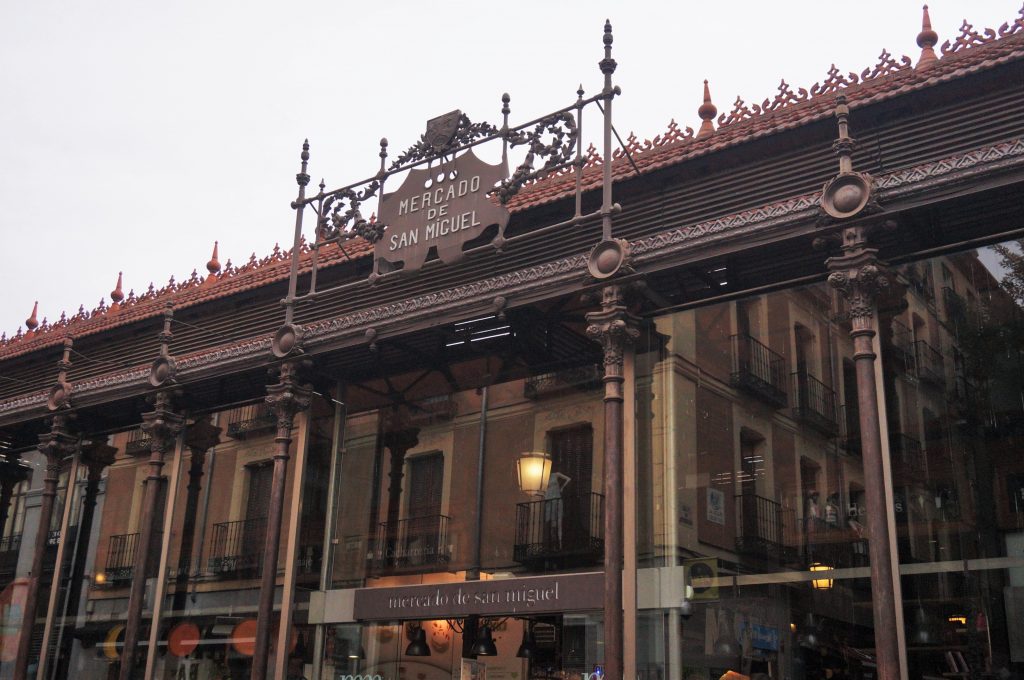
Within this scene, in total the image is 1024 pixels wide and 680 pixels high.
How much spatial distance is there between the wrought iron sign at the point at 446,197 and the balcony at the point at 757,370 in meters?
2.35

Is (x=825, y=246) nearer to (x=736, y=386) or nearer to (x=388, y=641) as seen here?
(x=736, y=386)

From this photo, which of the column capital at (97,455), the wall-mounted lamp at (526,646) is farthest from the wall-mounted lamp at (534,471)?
the column capital at (97,455)

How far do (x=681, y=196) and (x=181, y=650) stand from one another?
383 inches

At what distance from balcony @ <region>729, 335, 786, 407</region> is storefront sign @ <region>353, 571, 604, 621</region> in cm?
278

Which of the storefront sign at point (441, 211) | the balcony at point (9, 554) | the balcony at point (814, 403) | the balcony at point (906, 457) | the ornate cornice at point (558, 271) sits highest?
the storefront sign at point (441, 211)

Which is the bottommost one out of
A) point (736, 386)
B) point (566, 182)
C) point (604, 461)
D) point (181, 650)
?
point (181, 650)

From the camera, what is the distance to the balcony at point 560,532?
43.4ft

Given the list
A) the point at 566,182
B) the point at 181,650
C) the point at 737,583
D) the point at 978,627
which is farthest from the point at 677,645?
the point at 181,650

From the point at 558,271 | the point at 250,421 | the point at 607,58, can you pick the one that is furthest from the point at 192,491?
the point at 607,58

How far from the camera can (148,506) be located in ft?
56.7

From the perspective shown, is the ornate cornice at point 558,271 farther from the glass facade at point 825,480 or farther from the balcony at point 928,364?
the balcony at point 928,364

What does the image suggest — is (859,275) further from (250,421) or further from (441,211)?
(250,421)

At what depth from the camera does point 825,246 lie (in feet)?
40.1

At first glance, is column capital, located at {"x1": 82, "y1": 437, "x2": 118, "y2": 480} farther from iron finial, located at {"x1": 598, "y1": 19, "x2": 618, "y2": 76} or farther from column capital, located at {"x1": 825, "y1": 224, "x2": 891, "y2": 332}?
column capital, located at {"x1": 825, "y1": 224, "x2": 891, "y2": 332}
